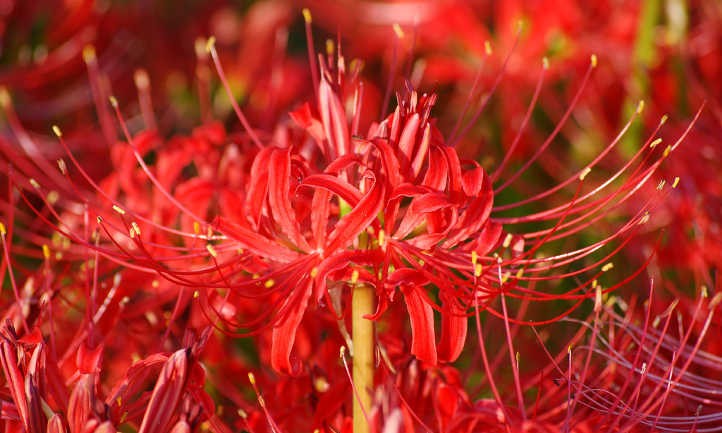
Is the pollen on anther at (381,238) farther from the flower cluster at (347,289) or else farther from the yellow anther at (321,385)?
the yellow anther at (321,385)

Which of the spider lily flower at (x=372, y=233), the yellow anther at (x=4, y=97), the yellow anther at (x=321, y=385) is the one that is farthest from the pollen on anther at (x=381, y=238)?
the yellow anther at (x=4, y=97)

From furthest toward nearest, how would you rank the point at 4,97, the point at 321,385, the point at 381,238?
the point at 4,97 → the point at 321,385 → the point at 381,238

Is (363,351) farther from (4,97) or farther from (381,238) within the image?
(4,97)

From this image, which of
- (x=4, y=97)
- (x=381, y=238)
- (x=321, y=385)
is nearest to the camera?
(x=381, y=238)

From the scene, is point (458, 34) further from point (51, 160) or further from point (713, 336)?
point (713, 336)

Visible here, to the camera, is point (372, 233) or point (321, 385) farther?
point (321, 385)

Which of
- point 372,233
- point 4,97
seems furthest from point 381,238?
point 4,97

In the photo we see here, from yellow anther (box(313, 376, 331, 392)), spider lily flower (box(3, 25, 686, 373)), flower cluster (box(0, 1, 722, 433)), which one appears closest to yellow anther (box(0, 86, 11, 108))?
flower cluster (box(0, 1, 722, 433))

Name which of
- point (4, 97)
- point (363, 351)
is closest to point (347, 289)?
point (363, 351)

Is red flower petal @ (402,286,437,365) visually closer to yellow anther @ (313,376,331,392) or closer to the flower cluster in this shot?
the flower cluster

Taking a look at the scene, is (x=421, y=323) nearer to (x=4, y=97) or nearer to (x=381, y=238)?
(x=381, y=238)

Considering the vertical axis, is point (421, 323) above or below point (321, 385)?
above

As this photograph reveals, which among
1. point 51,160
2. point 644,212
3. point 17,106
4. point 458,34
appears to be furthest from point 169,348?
point 458,34
